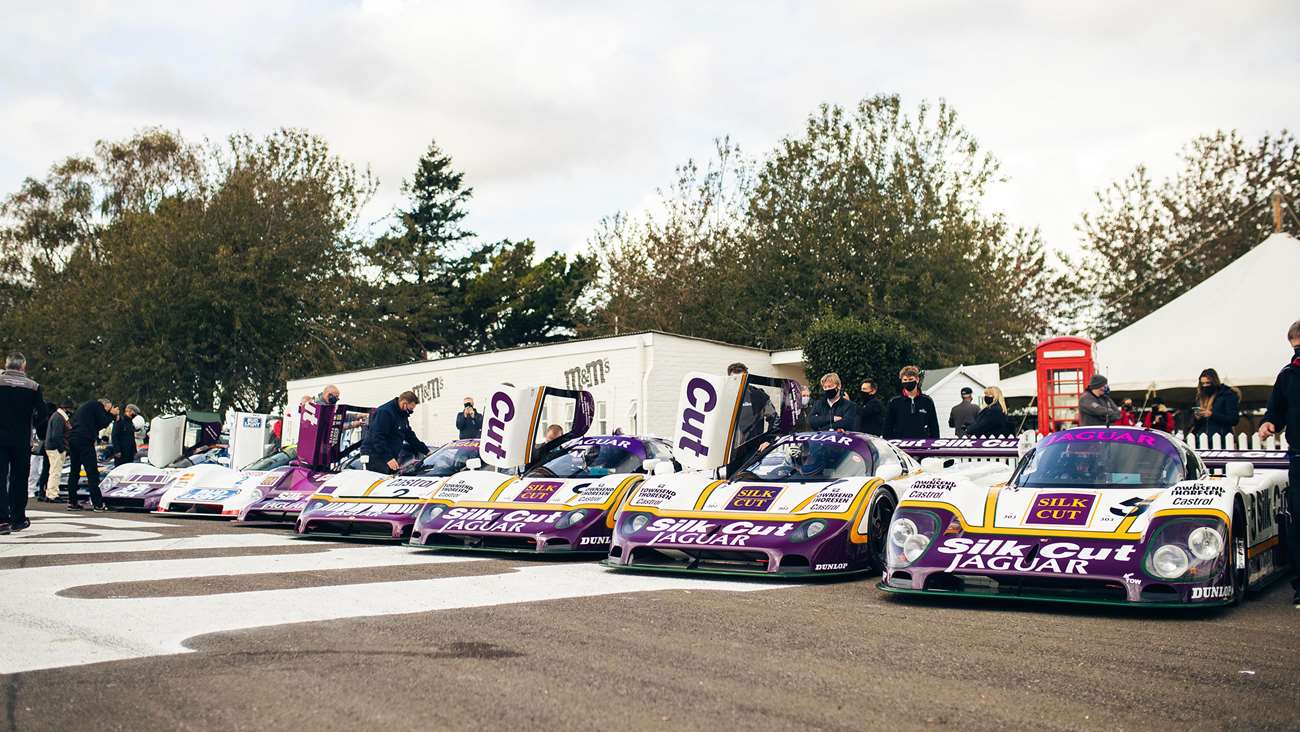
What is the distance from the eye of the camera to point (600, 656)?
5.05 metres

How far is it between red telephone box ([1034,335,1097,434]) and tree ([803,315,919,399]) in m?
6.59

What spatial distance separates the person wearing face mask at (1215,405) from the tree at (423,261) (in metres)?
33.9

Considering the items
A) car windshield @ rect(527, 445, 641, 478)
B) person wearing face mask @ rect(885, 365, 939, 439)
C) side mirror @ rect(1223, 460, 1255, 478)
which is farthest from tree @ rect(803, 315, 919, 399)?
side mirror @ rect(1223, 460, 1255, 478)

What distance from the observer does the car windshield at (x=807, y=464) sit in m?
9.45

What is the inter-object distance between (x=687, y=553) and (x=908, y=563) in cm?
199

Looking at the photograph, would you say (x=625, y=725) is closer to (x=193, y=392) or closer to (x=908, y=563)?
(x=908, y=563)

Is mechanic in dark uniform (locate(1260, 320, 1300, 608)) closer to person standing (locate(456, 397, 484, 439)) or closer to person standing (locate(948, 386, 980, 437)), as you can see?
person standing (locate(948, 386, 980, 437))

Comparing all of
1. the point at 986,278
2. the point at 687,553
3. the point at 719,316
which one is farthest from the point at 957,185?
the point at 687,553

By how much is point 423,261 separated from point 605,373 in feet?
70.0

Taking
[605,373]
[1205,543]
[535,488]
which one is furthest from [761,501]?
[605,373]

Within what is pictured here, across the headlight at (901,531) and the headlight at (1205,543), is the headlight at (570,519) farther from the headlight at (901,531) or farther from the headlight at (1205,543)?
the headlight at (1205,543)

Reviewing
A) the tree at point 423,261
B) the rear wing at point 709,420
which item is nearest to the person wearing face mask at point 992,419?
the rear wing at point 709,420

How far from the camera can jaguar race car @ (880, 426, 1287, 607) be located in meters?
6.60

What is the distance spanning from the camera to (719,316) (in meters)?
41.1
